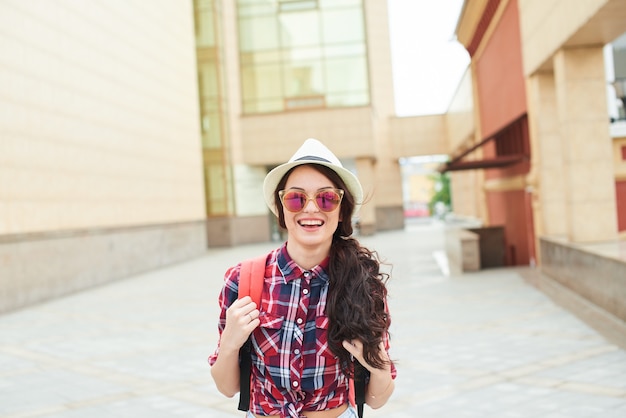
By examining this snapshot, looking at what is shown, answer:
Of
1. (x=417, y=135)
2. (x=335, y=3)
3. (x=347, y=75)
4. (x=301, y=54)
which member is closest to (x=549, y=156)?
(x=347, y=75)

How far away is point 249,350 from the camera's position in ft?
7.34

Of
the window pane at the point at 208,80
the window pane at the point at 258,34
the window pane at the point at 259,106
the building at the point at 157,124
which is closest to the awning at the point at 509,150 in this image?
the building at the point at 157,124

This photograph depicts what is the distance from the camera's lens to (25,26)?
13.2m

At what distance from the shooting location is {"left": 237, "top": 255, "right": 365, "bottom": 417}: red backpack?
2154 mm

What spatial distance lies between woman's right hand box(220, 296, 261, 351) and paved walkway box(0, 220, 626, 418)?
11.0 feet

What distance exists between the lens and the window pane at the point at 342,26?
102 feet

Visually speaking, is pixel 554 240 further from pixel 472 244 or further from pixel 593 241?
pixel 472 244

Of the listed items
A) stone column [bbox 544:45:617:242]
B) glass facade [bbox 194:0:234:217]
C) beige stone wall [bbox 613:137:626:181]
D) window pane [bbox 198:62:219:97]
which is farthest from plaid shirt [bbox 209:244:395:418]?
window pane [bbox 198:62:219:97]

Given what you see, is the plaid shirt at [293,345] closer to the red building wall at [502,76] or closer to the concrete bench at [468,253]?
the red building wall at [502,76]

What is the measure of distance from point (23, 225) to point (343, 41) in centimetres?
2143

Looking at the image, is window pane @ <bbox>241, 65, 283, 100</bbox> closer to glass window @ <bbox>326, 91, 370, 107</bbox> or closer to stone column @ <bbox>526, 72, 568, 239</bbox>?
glass window @ <bbox>326, 91, 370, 107</bbox>

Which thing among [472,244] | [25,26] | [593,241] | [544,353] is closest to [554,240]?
[593,241]

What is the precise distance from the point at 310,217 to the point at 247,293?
0.33m

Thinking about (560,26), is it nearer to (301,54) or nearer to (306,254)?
(306,254)
